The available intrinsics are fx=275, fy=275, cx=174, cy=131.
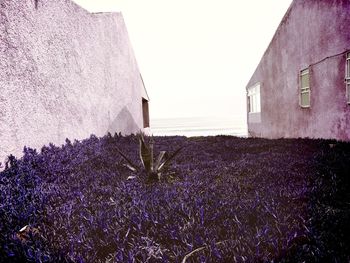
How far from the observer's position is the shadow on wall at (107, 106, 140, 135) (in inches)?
403

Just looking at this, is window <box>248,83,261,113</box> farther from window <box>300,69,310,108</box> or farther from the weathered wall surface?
window <box>300,69,310,108</box>

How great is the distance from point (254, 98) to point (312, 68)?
444 inches

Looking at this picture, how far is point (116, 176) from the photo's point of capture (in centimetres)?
453

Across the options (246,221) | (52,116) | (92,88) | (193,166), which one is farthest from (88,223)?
(92,88)

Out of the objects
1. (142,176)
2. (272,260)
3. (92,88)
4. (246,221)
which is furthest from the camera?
(92,88)

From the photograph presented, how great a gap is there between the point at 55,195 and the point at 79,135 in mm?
3900

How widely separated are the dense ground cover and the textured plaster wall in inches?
28.1

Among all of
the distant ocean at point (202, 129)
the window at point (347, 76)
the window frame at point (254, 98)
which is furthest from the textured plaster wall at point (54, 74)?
the distant ocean at point (202, 129)

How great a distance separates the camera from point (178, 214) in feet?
8.72

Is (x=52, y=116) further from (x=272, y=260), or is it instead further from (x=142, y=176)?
(x=272, y=260)

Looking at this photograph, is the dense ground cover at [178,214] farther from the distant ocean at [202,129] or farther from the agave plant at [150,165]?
the distant ocean at [202,129]

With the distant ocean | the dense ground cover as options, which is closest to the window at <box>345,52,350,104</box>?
the dense ground cover

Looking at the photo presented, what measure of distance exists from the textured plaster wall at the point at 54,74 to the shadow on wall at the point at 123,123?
0.13m

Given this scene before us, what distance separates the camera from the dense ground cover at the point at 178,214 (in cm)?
200
